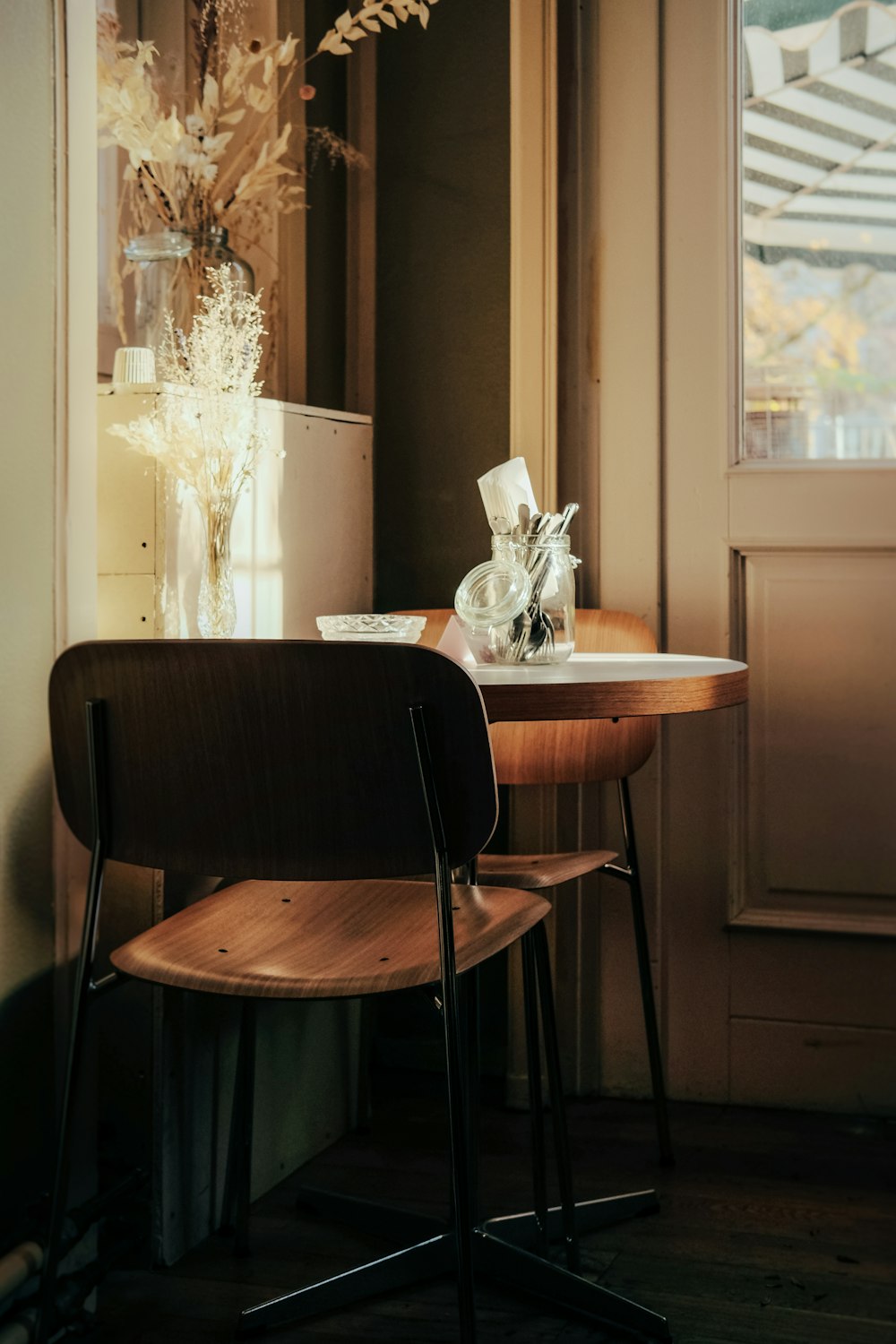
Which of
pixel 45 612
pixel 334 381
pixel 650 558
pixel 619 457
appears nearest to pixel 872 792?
pixel 650 558

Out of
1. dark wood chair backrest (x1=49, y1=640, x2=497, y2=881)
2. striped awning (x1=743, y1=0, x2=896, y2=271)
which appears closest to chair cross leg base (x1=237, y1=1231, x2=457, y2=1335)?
dark wood chair backrest (x1=49, y1=640, x2=497, y2=881)

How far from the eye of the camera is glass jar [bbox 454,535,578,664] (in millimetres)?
1733

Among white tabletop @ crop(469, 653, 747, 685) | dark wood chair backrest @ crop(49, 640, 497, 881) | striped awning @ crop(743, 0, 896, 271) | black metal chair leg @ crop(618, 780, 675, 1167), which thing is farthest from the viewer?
striped awning @ crop(743, 0, 896, 271)

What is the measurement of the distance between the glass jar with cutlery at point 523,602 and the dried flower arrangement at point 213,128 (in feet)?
2.50

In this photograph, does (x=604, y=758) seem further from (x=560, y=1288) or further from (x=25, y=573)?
(x=25, y=573)

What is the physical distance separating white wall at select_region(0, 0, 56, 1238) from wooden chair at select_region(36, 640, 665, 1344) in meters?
0.20

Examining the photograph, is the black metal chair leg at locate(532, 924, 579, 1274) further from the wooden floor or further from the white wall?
the white wall

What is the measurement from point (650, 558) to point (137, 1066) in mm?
1237

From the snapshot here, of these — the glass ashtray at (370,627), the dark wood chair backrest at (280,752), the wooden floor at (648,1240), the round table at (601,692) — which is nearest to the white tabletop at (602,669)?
the round table at (601,692)

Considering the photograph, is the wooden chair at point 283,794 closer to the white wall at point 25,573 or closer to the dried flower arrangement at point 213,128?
the white wall at point 25,573

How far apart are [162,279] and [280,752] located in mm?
1034

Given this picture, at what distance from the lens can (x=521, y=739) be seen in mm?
2182

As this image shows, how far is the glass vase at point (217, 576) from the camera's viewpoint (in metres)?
1.85

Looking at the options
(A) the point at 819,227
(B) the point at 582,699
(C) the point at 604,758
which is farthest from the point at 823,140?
(B) the point at 582,699
